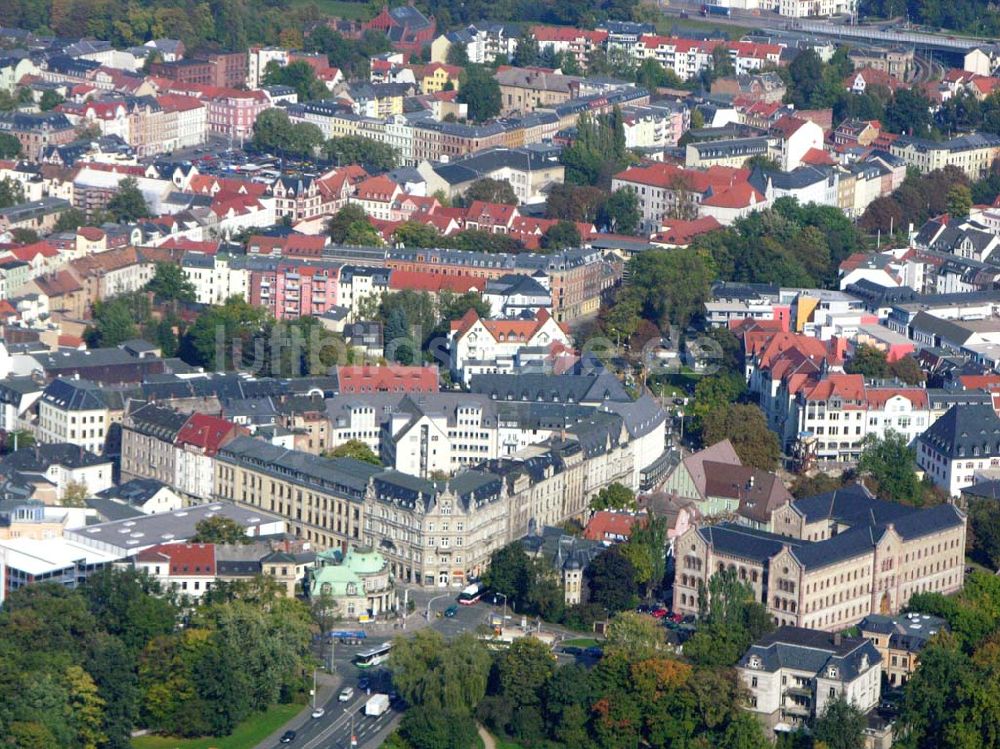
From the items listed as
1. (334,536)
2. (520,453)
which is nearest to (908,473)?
(520,453)

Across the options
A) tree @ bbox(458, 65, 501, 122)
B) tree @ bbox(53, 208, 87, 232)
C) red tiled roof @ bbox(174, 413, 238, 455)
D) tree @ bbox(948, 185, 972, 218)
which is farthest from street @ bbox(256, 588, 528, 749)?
tree @ bbox(458, 65, 501, 122)

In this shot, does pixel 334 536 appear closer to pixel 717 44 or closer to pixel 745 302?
pixel 745 302

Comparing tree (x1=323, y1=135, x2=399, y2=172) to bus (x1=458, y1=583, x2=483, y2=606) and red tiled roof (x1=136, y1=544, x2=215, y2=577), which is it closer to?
bus (x1=458, y1=583, x2=483, y2=606)

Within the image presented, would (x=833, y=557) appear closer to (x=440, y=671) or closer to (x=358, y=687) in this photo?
(x=440, y=671)

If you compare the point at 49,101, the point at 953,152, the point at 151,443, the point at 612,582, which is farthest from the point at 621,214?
the point at 612,582

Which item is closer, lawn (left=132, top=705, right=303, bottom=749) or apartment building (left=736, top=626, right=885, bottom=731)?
apartment building (left=736, top=626, right=885, bottom=731)

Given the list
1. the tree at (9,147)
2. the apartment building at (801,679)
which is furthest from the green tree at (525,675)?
the tree at (9,147)

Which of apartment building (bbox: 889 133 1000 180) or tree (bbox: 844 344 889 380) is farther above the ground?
apartment building (bbox: 889 133 1000 180)

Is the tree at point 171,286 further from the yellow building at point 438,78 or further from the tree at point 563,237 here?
the yellow building at point 438,78
